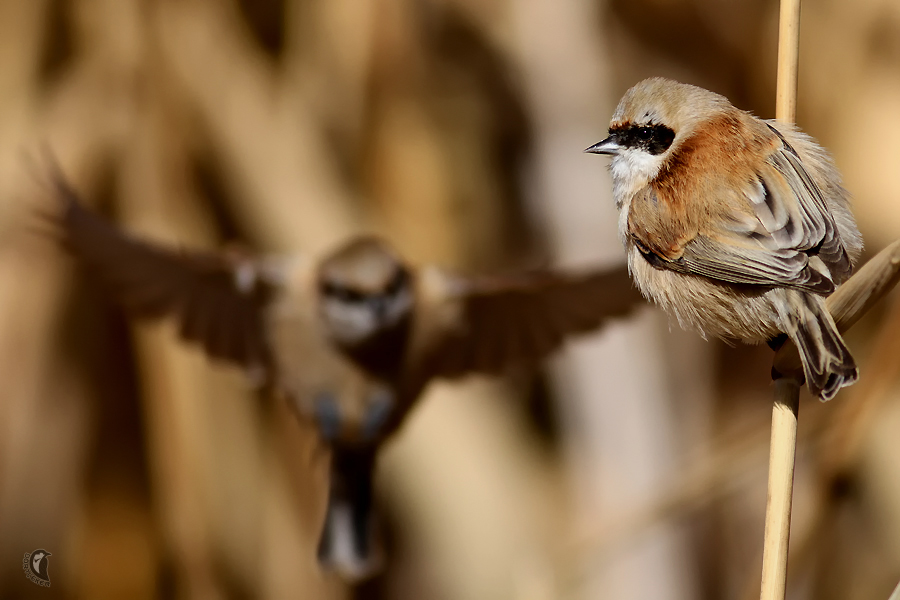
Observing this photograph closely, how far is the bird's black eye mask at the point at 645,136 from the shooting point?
1312 mm

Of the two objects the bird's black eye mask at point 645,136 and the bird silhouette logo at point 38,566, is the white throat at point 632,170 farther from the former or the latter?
the bird silhouette logo at point 38,566

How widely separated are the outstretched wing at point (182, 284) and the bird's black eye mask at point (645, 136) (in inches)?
43.2

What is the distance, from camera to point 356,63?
265cm

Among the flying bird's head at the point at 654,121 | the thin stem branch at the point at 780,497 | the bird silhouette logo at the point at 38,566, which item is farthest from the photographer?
the bird silhouette logo at the point at 38,566

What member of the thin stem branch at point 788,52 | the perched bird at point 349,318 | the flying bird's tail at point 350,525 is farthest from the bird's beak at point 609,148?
the flying bird's tail at point 350,525

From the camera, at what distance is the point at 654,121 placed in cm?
131

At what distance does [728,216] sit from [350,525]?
1.50 meters

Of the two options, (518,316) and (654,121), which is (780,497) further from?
(518,316)

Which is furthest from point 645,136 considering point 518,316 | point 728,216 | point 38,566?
point 38,566

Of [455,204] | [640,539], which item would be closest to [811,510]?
[640,539]

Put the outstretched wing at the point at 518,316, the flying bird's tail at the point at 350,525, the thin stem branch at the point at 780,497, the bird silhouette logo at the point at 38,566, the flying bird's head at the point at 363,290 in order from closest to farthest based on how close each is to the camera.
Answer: the thin stem branch at the point at 780,497 < the flying bird's head at the point at 363,290 < the outstretched wing at the point at 518,316 < the flying bird's tail at the point at 350,525 < the bird silhouette logo at the point at 38,566

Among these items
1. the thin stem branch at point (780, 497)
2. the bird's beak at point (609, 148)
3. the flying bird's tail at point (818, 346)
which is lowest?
the thin stem branch at point (780, 497)

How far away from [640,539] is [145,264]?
1437mm

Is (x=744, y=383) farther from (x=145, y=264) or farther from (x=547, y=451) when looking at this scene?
(x=145, y=264)
